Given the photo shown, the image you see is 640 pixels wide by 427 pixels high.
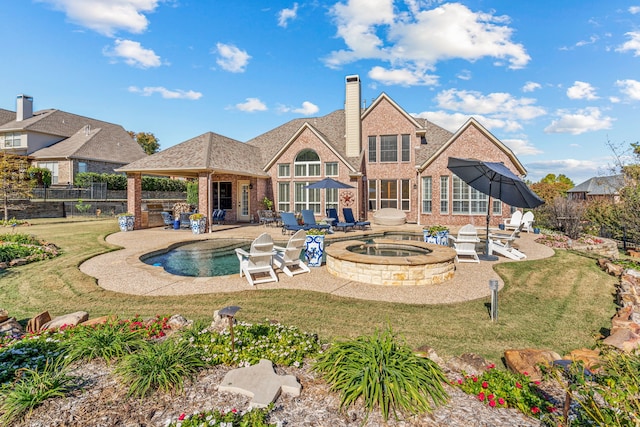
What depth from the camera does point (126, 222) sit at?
17.1 meters

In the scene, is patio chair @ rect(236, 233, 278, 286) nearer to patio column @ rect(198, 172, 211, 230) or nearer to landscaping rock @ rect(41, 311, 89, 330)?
landscaping rock @ rect(41, 311, 89, 330)

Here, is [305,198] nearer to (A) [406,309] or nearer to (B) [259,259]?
(B) [259,259]

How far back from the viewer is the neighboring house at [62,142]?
33.1 meters

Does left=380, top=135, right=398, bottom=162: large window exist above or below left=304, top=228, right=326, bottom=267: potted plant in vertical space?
above

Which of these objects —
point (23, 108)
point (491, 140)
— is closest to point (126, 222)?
point (491, 140)

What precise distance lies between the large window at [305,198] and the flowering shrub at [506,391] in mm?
19087

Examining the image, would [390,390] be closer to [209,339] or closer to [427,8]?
[209,339]

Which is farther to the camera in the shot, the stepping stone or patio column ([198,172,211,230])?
patio column ([198,172,211,230])

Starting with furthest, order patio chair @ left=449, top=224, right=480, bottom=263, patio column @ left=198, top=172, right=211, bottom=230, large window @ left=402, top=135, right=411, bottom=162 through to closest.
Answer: large window @ left=402, top=135, right=411, bottom=162
patio column @ left=198, top=172, right=211, bottom=230
patio chair @ left=449, top=224, right=480, bottom=263

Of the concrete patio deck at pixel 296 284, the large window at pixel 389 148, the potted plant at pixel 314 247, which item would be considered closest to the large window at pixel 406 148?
the large window at pixel 389 148

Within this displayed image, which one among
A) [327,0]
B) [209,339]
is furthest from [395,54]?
[209,339]

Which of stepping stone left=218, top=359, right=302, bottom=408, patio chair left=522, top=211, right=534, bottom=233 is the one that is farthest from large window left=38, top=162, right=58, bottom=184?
patio chair left=522, top=211, right=534, bottom=233

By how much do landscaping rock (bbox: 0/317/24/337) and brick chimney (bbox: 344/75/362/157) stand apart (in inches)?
792

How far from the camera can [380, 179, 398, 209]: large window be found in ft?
76.1
